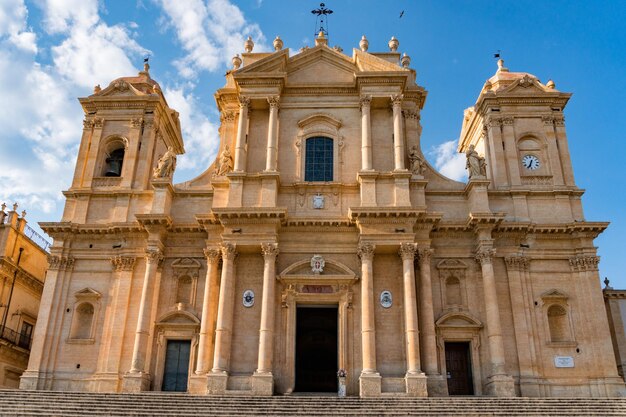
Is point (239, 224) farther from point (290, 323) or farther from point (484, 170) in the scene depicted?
point (484, 170)

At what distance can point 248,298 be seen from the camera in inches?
955

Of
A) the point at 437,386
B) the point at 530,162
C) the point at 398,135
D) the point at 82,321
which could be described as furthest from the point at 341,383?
the point at 530,162

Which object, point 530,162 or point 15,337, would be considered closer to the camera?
point 530,162

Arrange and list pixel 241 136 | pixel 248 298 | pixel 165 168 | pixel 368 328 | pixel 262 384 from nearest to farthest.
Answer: pixel 262 384, pixel 368 328, pixel 248 298, pixel 241 136, pixel 165 168

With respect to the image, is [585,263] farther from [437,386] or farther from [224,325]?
[224,325]

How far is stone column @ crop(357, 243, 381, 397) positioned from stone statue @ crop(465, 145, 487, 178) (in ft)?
20.4

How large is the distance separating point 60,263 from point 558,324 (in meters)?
21.8

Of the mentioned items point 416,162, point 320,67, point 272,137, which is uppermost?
point 320,67

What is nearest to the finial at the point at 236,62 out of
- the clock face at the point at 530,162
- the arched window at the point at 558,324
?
the clock face at the point at 530,162

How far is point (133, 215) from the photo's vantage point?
87.8ft

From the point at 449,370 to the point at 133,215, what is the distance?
609 inches

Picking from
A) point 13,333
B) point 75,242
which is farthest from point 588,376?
point 13,333

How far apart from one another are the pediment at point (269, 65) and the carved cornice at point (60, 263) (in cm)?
1136

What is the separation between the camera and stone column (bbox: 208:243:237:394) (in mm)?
22234
